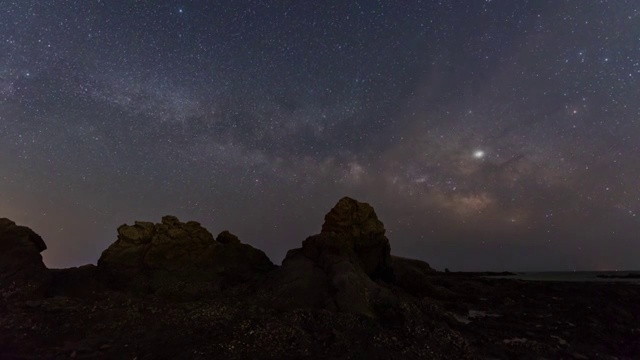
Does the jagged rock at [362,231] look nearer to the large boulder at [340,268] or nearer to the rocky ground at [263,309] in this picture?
the large boulder at [340,268]

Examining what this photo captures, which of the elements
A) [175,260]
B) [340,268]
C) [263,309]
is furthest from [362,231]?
[175,260]

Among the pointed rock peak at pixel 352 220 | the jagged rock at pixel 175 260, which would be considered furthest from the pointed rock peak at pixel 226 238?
the pointed rock peak at pixel 352 220

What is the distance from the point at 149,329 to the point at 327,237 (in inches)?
788

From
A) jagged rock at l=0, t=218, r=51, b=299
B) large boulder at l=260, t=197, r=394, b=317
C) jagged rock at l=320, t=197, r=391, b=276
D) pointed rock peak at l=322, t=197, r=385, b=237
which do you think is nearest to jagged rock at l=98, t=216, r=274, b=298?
large boulder at l=260, t=197, r=394, b=317

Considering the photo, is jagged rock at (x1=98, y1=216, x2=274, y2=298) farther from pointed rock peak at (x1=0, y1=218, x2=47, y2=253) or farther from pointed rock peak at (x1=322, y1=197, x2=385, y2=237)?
pointed rock peak at (x1=322, y1=197, x2=385, y2=237)

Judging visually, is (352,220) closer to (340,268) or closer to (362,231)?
(362,231)

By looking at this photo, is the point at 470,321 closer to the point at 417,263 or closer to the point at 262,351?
the point at 262,351

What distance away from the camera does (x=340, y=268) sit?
1209 inches

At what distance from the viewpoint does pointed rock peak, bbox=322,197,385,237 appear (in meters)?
42.4

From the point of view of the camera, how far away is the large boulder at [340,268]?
26.6m

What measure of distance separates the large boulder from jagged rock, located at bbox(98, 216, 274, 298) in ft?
17.7

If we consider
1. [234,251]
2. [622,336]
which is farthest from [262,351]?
[622,336]

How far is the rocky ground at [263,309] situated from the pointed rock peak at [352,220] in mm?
157

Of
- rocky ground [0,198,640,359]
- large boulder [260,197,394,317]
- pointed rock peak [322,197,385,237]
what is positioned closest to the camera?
rocky ground [0,198,640,359]
